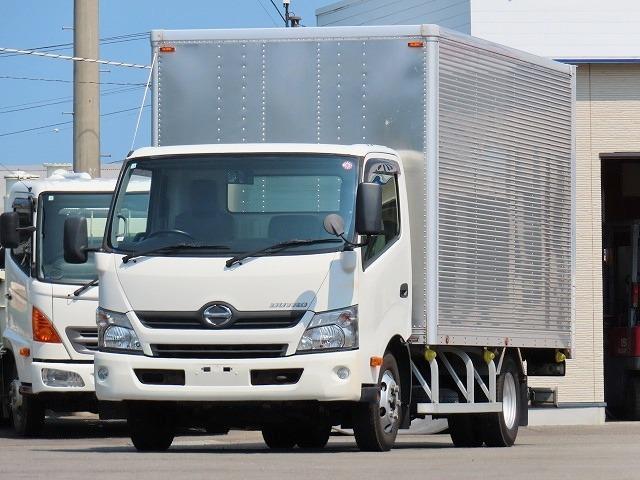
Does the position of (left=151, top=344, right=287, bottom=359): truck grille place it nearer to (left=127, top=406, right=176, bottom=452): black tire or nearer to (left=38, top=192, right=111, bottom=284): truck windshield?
(left=127, top=406, right=176, bottom=452): black tire

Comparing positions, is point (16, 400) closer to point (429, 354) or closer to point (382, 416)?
point (429, 354)

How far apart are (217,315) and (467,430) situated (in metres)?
4.59

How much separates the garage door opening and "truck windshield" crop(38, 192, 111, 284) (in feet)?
34.3

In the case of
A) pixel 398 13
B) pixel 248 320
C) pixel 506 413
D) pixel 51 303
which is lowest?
pixel 506 413

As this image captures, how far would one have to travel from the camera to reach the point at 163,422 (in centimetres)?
1451

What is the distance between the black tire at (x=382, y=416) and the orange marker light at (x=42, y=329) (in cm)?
600

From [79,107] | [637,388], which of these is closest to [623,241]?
[637,388]

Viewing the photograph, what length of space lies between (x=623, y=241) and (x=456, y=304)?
15.7m

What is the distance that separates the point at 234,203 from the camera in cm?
1360

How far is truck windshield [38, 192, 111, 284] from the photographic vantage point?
19344 millimetres

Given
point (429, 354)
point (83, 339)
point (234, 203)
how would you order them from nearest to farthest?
point (234, 203) → point (429, 354) → point (83, 339)

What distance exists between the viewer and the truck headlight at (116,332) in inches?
529

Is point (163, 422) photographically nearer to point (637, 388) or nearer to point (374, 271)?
point (374, 271)

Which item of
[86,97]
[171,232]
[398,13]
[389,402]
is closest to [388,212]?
[389,402]
